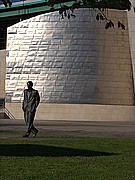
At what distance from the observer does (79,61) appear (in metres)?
41.4

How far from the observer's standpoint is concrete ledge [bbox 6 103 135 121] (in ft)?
134

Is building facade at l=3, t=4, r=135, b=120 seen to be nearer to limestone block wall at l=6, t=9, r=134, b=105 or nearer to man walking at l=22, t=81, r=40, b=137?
limestone block wall at l=6, t=9, r=134, b=105

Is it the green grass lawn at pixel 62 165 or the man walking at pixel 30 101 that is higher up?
the man walking at pixel 30 101

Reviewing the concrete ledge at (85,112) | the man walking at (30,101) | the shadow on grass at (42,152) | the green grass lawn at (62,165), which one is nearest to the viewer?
the green grass lawn at (62,165)

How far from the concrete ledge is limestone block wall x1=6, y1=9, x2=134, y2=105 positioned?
0.46 meters

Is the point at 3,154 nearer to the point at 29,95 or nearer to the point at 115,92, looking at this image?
the point at 29,95

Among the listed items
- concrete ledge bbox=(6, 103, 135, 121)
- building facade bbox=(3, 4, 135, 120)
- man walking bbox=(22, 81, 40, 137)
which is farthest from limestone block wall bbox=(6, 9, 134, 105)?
man walking bbox=(22, 81, 40, 137)

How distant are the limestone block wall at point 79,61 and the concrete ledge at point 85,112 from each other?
0.46 metres

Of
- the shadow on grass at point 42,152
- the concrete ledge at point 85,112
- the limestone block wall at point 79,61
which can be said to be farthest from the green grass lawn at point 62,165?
the limestone block wall at point 79,61

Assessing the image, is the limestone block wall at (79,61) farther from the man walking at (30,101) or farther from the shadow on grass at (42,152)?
the shadow on grass at (42,152)

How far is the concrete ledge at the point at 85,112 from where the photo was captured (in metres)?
40.7

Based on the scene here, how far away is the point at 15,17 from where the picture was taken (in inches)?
2160

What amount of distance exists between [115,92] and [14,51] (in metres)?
8.69

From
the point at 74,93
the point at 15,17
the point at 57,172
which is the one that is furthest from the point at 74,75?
the point at 57,172
